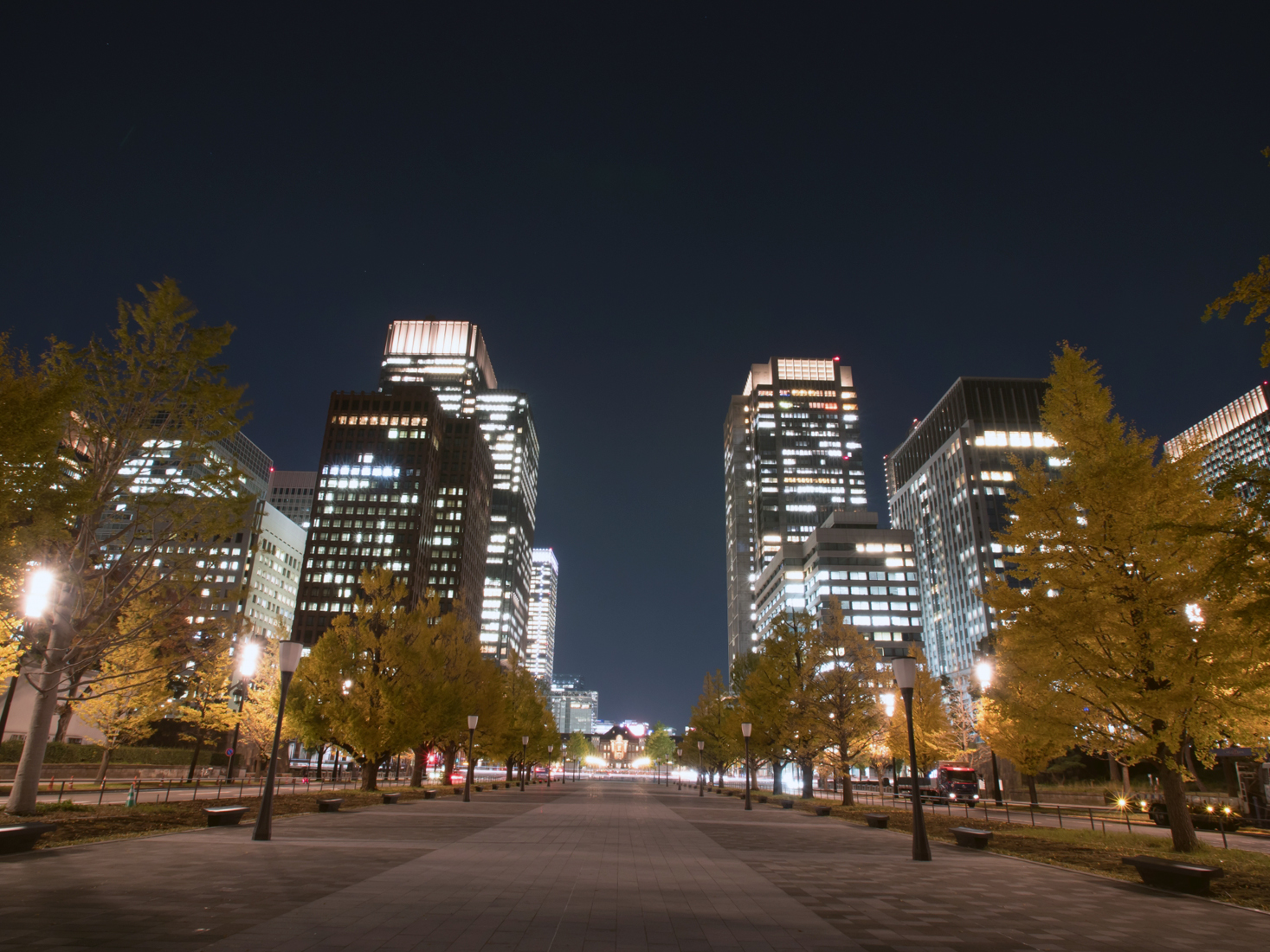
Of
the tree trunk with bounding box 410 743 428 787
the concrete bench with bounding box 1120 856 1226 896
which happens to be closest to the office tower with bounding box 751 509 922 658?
the tree trunk with bounding box 410 743 428 787

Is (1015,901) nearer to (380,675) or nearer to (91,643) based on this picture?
(91,643)

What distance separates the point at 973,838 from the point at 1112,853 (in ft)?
10.4

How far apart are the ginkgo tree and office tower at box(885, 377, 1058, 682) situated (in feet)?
408

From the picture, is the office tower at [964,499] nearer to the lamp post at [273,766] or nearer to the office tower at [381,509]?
the office tower at [381,509]

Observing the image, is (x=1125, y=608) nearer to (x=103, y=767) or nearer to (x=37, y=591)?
(x=37, y=591)

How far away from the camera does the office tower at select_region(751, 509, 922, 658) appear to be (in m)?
154

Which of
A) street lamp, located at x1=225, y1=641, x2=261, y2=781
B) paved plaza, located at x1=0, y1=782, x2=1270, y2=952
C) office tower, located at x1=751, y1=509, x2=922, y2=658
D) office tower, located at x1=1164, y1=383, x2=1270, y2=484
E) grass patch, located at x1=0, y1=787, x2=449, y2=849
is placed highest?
office tower, located at x1=1164, y1=383, x2=1270, y2=484

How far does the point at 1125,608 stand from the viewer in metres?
18.2

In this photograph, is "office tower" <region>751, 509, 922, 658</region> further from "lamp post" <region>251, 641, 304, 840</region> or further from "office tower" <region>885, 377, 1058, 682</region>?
"lamp post" <region>251, 641, 304, 840</region>

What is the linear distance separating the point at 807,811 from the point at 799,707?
26.7 feet

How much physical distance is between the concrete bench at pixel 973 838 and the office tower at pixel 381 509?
5542 inches

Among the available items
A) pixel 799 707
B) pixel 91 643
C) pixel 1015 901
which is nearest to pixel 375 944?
pixel 1015 901

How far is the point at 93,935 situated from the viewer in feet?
24.8

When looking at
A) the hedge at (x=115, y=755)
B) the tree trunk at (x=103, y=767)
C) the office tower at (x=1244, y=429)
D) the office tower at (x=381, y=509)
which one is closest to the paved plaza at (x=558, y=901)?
the tree trunk at (x=103, y=767)
